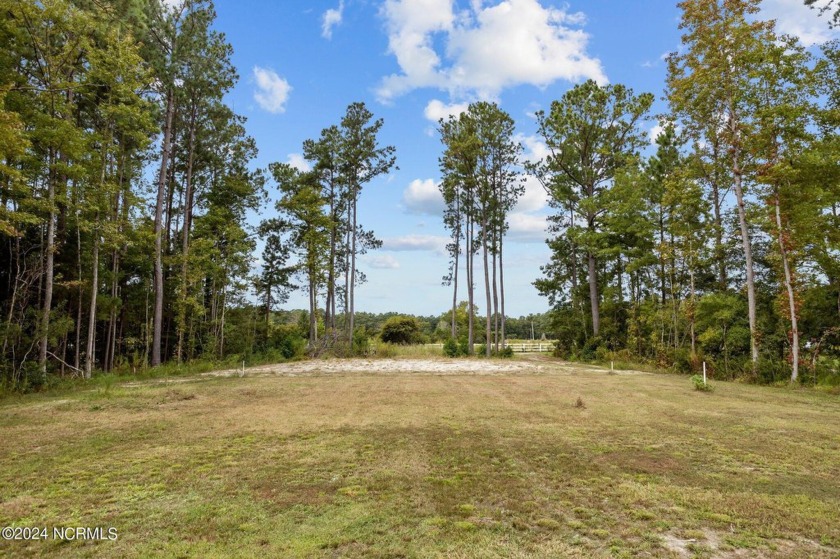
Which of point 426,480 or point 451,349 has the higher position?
point 426,480

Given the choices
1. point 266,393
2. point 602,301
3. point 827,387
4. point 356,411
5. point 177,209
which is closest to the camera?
point 356,411

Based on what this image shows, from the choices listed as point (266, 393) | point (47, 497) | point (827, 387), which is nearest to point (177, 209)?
point (266, 393)

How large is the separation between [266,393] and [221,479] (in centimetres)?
607

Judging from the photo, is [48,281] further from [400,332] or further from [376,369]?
[400,332]

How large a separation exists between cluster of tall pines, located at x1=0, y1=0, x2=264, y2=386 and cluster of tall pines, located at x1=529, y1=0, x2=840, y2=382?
16318mm

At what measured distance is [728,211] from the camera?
18.8 meters

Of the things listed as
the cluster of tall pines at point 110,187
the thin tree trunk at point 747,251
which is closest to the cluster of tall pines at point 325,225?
the cluster of tall pines at point 110,187

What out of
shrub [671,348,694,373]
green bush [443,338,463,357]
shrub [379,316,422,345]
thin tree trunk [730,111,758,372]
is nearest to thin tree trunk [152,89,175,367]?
green bush [443,338,463,357]

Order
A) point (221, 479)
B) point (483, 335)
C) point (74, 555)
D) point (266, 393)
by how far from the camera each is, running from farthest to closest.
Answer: point (483, 335) → point (266, 393) → point (221, 479) → point (74, 555)

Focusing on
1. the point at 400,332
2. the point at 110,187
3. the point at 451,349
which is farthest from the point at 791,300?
the point at 400,332

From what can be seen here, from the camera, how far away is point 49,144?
10.3 meters

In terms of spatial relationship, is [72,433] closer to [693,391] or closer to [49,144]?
[49,144]

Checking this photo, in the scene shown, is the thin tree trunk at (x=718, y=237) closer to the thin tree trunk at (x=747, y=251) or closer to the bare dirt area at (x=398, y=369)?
the thin tree trunk at (x=747, y=251)

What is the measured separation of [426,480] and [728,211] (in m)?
20.9
